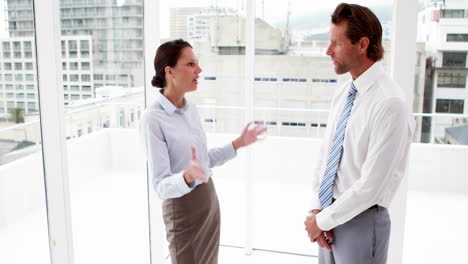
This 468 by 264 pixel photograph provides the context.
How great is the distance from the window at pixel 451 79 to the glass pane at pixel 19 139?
2365 mm

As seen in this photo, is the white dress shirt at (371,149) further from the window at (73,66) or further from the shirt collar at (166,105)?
the window at (73,66)

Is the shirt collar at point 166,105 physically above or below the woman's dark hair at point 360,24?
below

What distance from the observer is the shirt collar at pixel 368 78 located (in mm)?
1671

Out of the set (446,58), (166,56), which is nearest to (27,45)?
(166,56)

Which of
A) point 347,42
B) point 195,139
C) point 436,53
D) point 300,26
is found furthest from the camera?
point 300,26

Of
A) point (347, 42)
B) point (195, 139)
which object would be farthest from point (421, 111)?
point (195, 139)

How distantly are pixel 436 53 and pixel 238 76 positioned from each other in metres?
1.54

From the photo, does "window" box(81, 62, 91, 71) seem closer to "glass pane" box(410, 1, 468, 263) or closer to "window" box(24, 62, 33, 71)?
"window" box(24, 62, 33, 71)

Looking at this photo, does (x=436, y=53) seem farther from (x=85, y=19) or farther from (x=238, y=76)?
(x=85, y=19)

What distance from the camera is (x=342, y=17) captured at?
166 cm

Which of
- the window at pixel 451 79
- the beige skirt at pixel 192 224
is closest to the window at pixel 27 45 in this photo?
the beige skirt at pixel 192 224

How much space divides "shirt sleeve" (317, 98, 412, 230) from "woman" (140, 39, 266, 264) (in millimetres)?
661

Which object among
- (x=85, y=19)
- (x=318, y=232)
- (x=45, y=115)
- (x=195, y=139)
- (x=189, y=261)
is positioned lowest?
(x=189, y=261)

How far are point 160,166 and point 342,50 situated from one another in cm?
92
